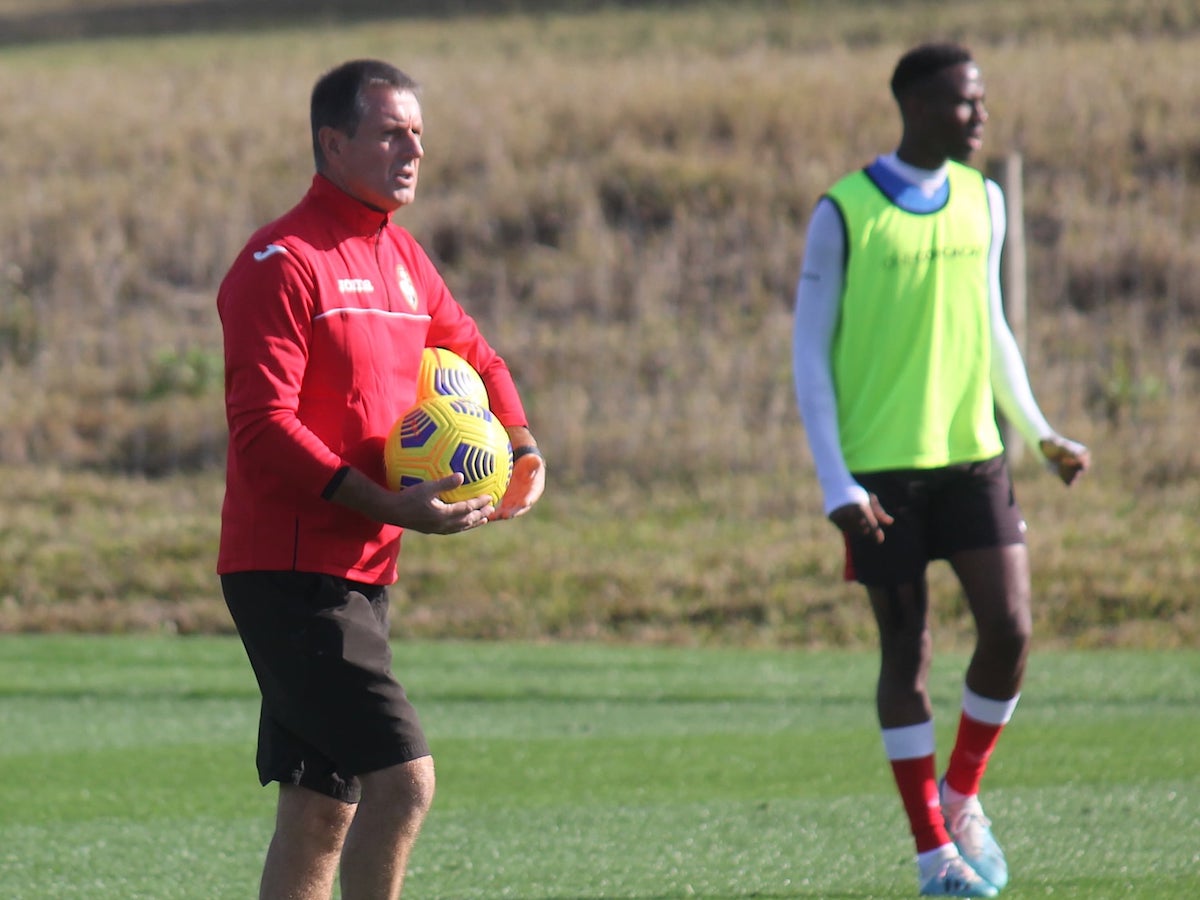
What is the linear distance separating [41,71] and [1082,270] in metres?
19.7

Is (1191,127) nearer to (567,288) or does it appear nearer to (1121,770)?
(567,288)

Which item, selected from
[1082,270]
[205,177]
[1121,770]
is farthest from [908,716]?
[205,177]

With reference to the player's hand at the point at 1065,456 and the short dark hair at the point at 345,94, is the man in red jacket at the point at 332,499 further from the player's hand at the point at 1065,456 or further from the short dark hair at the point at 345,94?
the player's hand at the point at 1065,456

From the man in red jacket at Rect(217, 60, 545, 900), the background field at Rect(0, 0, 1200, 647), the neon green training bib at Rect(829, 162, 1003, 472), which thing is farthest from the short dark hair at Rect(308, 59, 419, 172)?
the background field at Rect(0, 0, 1200, 647)

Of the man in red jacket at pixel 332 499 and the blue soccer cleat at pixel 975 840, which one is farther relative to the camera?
the blue soccer cleat at pixel 975 840

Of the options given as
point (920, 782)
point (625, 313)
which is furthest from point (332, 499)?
point (625, 313)

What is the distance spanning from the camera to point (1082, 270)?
1683cm

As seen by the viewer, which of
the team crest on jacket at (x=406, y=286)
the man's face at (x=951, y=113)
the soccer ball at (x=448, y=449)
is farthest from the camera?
the man's face at (x=951, y=113)

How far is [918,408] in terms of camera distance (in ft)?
16.3

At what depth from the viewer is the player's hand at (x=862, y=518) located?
15.5ft

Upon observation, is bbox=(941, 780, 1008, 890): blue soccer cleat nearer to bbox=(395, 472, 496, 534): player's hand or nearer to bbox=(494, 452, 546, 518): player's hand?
bbox=(494, 452, 546, 518): player's hand

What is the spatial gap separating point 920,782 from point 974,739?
0.94ft

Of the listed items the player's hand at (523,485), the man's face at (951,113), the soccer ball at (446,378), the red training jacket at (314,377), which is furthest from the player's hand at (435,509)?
the man's face at (951,113)

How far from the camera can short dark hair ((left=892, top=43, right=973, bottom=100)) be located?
5.02 m
